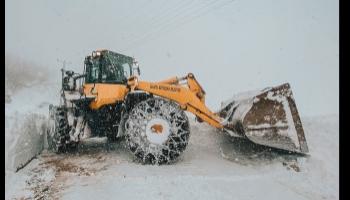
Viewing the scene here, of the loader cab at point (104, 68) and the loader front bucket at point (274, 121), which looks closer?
the loader front bucket at point (274, 121)

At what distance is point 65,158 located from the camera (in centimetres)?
694

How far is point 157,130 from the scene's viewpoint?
20.7 feet

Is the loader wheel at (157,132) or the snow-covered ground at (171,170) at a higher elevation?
the loader wheel at (157,132)

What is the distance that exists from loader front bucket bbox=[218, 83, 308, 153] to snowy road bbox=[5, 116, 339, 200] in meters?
0.31

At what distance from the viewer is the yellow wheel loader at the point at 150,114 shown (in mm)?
6250

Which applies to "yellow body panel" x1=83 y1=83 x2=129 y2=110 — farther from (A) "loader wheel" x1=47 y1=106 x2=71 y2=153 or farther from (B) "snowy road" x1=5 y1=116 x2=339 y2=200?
(B) "snowy road" x1=5 y1=116 x2=339 y2=200

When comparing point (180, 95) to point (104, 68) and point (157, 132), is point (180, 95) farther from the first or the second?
point (104, 68)

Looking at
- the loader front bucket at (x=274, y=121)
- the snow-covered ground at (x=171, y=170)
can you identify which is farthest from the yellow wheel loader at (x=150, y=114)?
the snow-covered ground at (x=171, y=170)

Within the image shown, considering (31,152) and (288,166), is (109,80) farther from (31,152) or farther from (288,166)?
(288,166)

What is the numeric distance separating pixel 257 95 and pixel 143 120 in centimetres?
188

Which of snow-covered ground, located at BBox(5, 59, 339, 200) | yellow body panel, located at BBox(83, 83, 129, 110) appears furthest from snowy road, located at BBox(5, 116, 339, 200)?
yellow body panel, located at BBox(83, 83, 129, 110)

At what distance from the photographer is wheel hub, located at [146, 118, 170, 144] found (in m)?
6.27

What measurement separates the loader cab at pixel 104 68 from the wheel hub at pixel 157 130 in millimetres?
1842

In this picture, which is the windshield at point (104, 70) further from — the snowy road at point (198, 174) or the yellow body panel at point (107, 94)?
the snowy road at point (198, 174)
